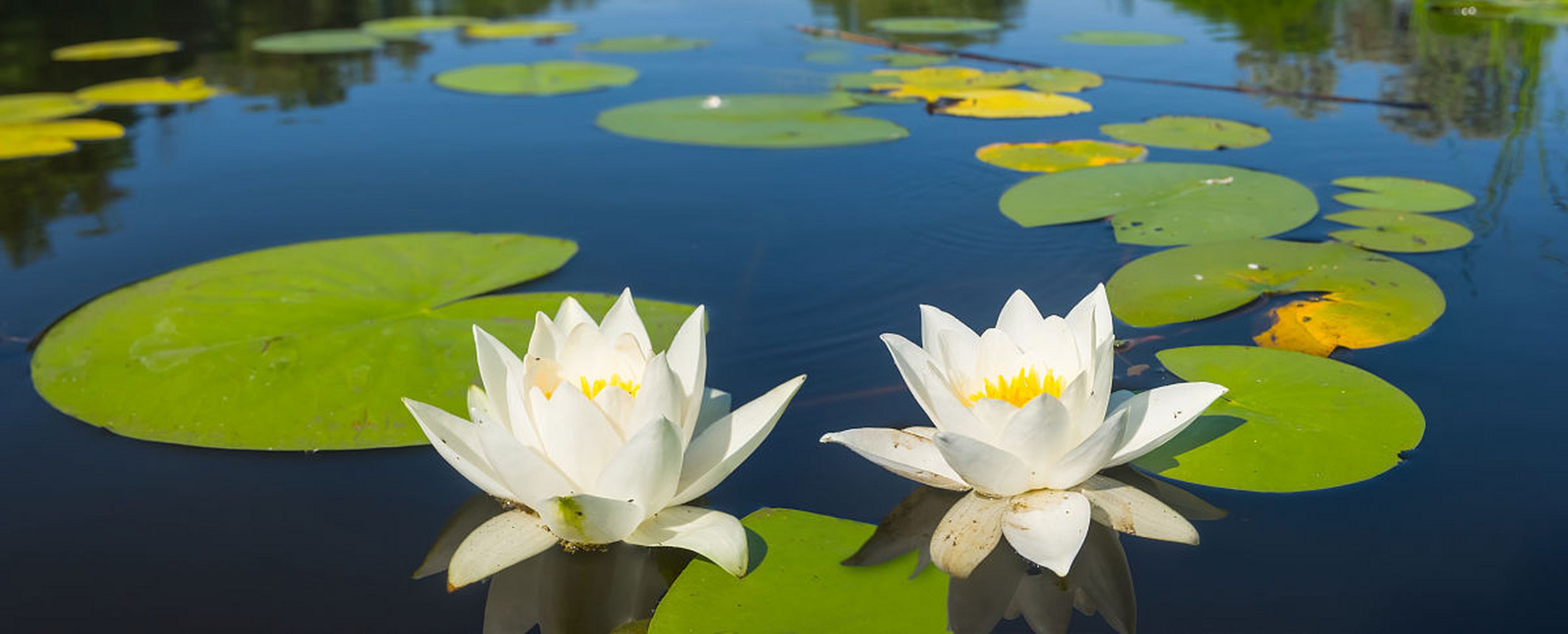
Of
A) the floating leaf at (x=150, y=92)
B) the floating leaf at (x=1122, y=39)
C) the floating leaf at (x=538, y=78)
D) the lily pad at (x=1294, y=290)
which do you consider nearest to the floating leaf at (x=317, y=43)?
the floating leaf at (x=150, y=92)

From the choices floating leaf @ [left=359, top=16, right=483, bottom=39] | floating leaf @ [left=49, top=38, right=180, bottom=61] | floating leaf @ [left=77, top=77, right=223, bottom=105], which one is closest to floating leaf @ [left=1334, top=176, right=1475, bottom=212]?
floating leaf @ [left=77, top=77, right=223, bottom=105]

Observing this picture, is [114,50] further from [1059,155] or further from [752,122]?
[1059,155]

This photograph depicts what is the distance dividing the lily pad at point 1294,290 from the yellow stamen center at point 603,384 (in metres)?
1.20

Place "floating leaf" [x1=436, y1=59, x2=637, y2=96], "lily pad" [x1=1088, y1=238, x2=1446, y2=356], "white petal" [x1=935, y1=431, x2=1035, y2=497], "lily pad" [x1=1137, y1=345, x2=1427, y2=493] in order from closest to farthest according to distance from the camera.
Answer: "white petal" [x1=935, y1=431, x2=1035, y2=497]
"lily pad" [x1=1137, y1=345, x2=1427, y2=493]
"lily pad" [x1=1088, y1=238, x2=1446, y2=356]
"floating leaf" [x1=436, y1=59, x2=637, y2=96]

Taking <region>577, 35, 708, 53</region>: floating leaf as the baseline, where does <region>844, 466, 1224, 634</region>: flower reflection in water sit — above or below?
below

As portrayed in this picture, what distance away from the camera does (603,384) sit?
1.45m

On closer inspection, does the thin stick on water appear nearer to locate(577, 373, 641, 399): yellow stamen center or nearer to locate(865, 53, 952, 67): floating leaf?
locate(865, 53, 952, 67): floating leaf

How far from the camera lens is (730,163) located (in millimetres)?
3764

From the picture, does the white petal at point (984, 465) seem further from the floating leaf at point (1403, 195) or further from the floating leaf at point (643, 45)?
the floating leaf at point (643, 45)

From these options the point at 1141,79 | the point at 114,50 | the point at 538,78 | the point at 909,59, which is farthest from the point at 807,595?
the point at 114,50

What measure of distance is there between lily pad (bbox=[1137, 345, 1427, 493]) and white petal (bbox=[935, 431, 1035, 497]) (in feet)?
0.95

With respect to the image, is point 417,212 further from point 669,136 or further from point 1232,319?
point 1232,319

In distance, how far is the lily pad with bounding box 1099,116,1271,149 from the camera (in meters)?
3.77

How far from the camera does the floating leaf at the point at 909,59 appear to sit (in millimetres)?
6078
